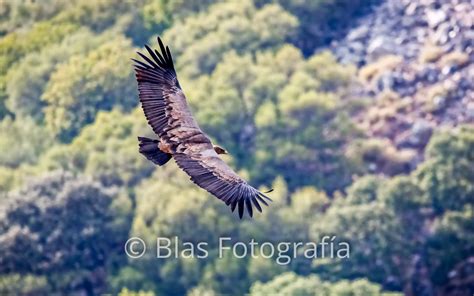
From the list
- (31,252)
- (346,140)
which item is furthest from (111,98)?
(31,252)

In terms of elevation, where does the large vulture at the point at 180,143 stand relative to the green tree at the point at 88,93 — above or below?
below

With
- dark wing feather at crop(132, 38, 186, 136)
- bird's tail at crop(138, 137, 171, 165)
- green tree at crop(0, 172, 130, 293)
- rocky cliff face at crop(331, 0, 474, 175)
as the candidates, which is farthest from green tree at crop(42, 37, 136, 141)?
bird's tail at crop(138, 137, 171, 165)

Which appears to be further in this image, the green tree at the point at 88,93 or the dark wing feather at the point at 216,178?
the green tree at the point at 88,93

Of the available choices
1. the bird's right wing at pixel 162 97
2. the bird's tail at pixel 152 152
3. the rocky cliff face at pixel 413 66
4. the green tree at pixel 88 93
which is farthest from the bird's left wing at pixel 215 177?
the green tree at pixel 88 93

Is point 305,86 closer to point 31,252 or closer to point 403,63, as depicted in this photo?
point 403,63

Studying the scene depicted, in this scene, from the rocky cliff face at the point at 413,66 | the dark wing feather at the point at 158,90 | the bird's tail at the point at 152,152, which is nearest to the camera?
the bird's tail at the point at 152,152

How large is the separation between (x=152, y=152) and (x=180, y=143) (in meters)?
0.38

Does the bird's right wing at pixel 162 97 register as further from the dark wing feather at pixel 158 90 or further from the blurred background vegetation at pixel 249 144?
the blurred background vegetation at pixel 249 144

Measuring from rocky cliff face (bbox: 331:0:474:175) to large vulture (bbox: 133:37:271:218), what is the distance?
42365 mm

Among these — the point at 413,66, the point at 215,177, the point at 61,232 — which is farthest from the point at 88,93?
the point at 215,177

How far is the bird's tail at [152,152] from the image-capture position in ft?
62.7

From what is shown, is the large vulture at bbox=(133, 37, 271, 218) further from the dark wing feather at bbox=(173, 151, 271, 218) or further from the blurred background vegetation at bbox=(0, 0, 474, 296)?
the blurred background vegetation at bbox=(0, 0, 474, 296)

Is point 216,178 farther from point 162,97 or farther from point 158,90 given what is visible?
point 158,90

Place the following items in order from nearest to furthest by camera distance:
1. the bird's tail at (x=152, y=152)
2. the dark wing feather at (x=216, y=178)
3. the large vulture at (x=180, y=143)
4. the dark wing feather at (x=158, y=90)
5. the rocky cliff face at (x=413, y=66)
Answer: the dark wing feather at (x=216, y=178), the large vulture at (x=180, y=143), the bird's tail at (x=152, y=152), the dark wing feather at (x=158, y=90), the rocky cliff face at (x=413, y=66)
